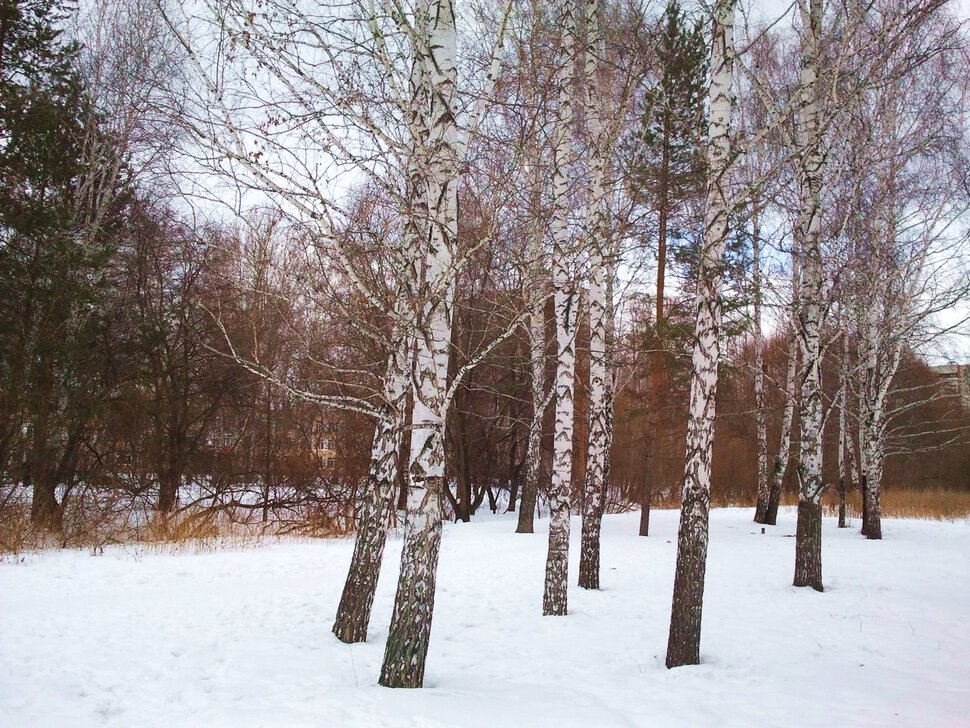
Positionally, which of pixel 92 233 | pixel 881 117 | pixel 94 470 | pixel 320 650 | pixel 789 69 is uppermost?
pixel 789 69

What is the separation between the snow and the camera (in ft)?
13.5

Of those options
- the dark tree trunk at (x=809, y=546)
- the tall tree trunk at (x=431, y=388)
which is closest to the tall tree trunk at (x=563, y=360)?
the tall tree trunk at (x=431, y=388)

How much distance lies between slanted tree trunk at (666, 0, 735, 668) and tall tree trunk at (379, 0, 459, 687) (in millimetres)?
2185

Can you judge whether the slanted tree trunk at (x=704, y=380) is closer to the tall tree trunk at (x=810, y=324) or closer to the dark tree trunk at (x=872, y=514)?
the tall tree trunk at (x=810, y=324)

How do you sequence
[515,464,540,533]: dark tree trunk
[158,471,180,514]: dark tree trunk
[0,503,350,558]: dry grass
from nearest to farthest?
1. [0,503,350,558]: dry grass
2. [515,464,540,533]: dark tree trunk
3. [158,471,180,514]: dark tree trunk

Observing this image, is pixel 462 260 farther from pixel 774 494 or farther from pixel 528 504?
pixel 774 494

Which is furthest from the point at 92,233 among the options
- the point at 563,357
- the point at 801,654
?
the point at 801,654

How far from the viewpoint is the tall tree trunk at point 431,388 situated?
4504mm

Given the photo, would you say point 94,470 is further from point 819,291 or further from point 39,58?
point 819,291

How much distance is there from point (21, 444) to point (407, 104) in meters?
11.1

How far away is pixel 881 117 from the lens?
12.1 meters

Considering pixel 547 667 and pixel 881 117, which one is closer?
pixel 547 667

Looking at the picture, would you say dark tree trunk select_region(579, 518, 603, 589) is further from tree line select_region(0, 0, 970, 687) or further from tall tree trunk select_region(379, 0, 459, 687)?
tall tree trunk select_region(379, 0, 459, 687)

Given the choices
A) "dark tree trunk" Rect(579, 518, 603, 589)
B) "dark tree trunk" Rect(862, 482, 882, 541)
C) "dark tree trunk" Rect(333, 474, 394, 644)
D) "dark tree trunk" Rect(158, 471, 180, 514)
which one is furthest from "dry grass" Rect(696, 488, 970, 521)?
"dark tree trunk" Rect(333, 474, 394, 644)
